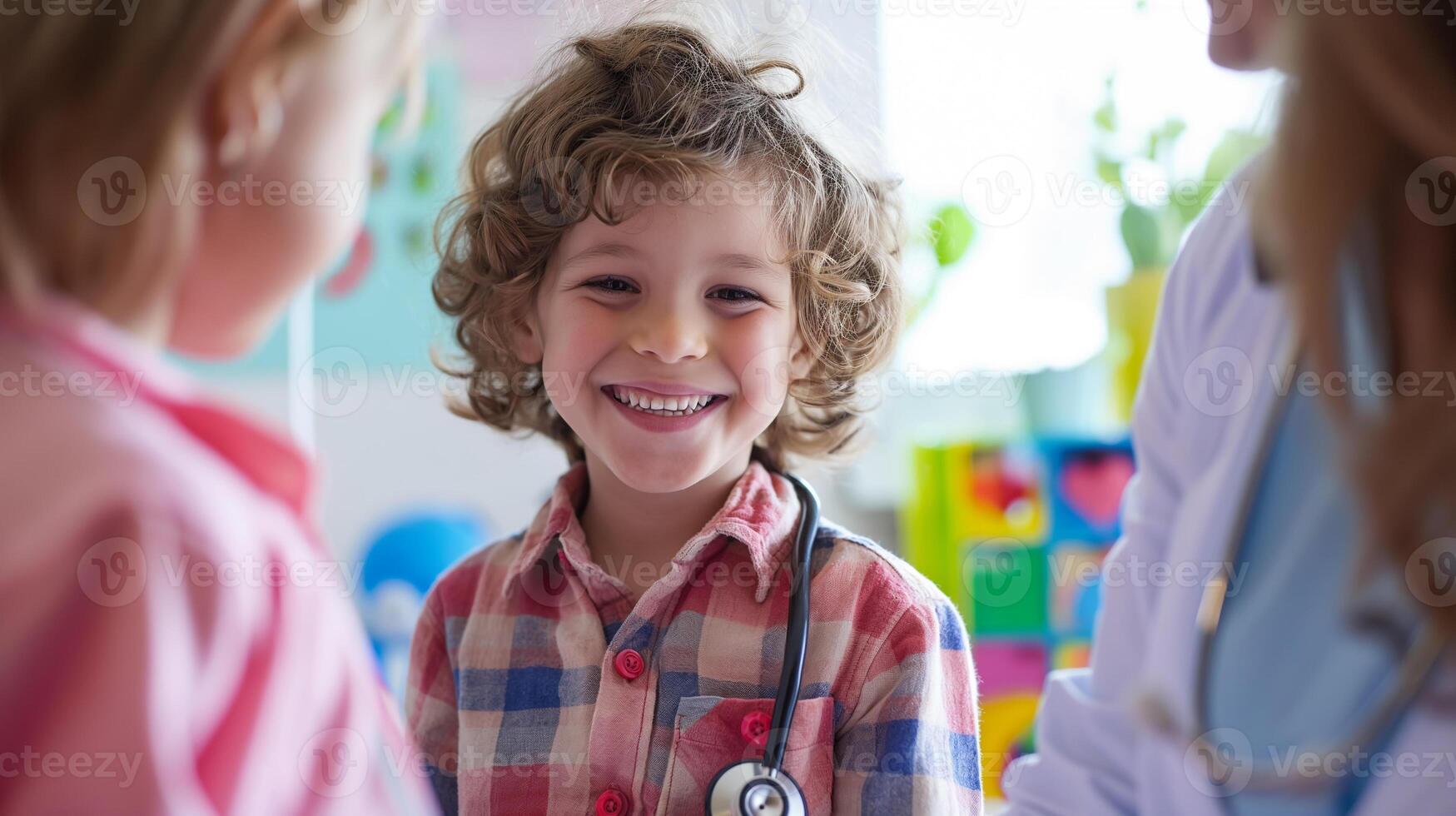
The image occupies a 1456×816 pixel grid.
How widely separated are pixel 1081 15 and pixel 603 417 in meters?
2.14

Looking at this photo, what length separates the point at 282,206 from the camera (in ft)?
2.55

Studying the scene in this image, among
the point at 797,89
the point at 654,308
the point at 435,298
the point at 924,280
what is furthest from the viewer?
the point at 924,280

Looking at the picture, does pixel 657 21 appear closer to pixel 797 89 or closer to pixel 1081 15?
pixel 797 89

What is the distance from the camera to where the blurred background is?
2660mm

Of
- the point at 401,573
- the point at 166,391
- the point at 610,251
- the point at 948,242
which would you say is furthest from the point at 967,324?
the point at 166,391

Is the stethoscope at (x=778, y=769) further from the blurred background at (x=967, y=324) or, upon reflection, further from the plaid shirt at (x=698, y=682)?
the blurred background at (x=967, y=324)

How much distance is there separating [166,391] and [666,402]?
62 centimetres

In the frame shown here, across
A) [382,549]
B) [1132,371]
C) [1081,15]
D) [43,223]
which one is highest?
[1081,15]

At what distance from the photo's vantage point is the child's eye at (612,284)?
49.5 inches

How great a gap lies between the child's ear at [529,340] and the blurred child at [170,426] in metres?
0.55

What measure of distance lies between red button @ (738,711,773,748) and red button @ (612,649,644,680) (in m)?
0.12

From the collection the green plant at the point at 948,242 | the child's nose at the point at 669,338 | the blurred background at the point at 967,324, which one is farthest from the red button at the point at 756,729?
the green plant at the point at 948,242

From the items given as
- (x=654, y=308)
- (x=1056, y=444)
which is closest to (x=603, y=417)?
(x=654, y=308)

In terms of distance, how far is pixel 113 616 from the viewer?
1.92 feet
